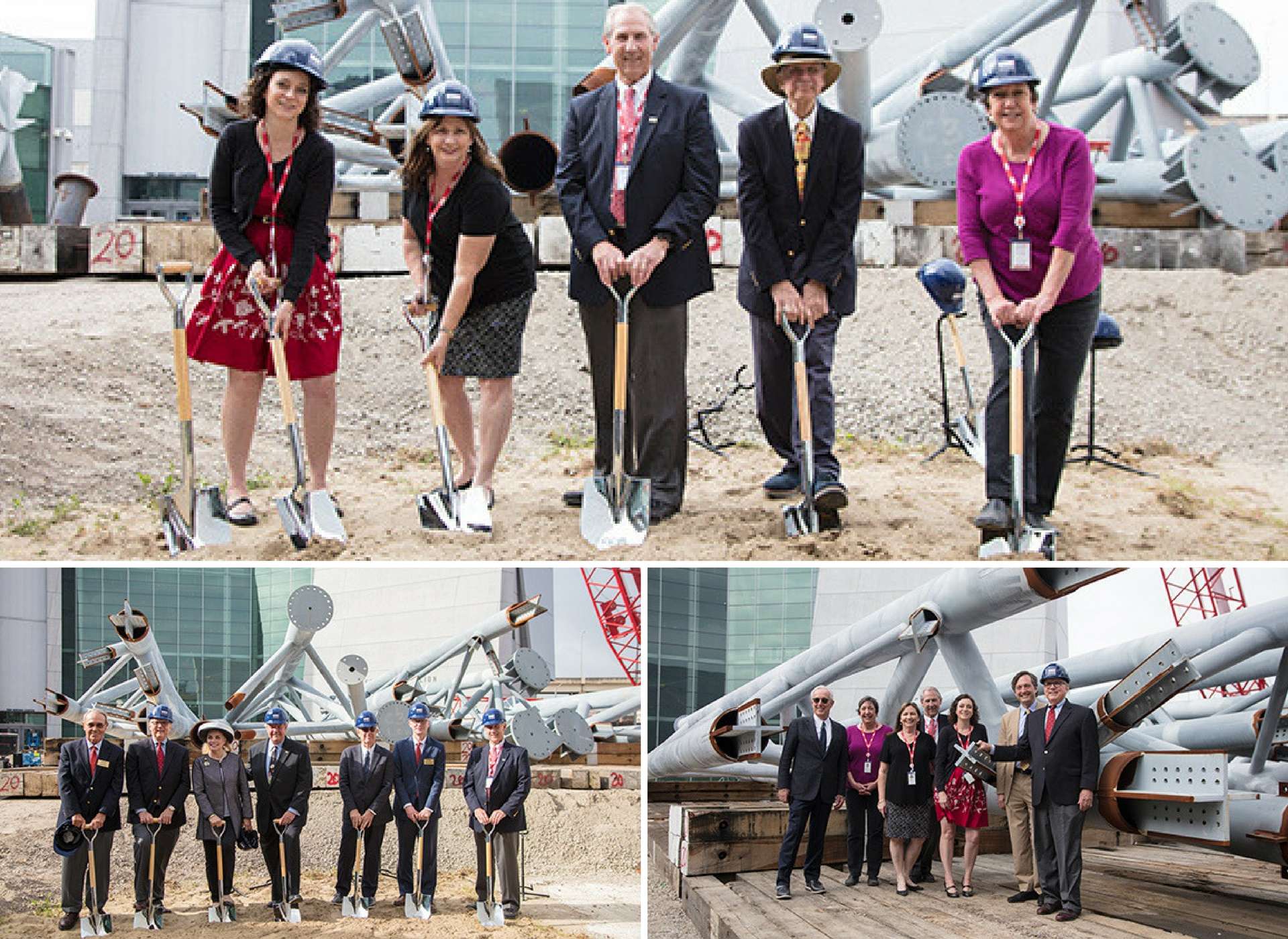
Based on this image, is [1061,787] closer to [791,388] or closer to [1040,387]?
[1040,387]

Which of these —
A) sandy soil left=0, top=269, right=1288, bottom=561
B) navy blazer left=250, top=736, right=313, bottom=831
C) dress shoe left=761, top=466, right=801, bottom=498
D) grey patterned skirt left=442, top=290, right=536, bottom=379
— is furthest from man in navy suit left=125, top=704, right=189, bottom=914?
dress shoe left=761, top=466, right=801, bottom=498

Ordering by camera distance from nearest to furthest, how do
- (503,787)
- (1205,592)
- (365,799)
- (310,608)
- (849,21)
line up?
(503,787), (365,799), (310,608), (849,21), (1205,592)

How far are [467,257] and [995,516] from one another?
2143 millimetres

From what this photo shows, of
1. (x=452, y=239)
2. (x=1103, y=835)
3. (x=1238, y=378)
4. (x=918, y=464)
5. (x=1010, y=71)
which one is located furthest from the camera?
(x=1238, y=378)

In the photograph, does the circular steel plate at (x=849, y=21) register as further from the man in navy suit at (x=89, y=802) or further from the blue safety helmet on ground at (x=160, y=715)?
the man in navy suit at (x=89, y=802)

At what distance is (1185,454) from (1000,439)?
3.04 m

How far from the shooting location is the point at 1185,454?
7383 mm

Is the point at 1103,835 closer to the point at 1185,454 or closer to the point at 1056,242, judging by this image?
the point at 1185,454

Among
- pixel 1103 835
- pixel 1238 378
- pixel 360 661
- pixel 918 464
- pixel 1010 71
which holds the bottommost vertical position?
pixel 1103 835

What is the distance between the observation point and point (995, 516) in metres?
4.81

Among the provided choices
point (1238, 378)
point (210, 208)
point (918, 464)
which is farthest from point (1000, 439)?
point (1238, 378)

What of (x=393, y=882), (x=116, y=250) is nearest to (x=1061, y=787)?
(x=393, y=882)

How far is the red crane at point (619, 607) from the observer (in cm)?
683

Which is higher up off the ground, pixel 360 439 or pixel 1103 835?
pixel 360 439
